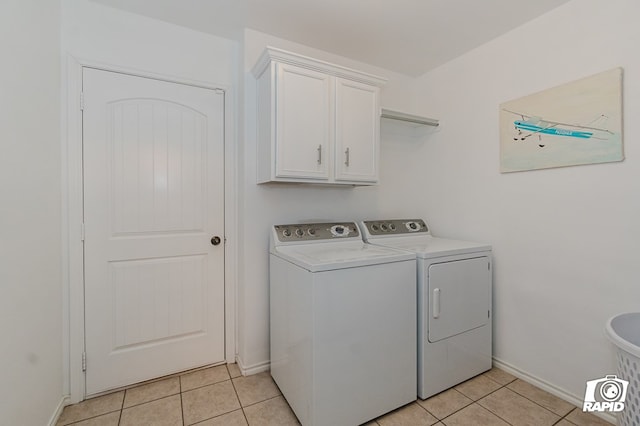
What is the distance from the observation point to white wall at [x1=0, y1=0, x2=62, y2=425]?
3.84ft

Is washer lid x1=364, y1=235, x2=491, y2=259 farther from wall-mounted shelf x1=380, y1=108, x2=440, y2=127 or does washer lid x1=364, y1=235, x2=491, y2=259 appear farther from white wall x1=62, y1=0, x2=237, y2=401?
white wall x1=62, y1=0, x2=237, y2=401

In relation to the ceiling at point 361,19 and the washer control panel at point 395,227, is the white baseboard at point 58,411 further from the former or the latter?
the ceiling at point 361,19

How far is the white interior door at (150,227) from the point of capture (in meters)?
1.81

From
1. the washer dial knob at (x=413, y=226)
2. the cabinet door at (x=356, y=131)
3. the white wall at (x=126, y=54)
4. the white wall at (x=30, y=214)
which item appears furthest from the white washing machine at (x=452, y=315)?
the white wall at (x=30, y=214)

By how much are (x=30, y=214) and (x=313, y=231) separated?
1519 mm

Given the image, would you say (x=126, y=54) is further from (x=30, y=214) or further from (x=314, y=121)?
(x=314, y=121)

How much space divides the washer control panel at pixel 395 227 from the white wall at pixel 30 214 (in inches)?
78.0

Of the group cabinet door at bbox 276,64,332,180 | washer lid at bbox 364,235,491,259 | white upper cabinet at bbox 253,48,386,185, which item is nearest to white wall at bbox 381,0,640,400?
washer lid at bbox 364,235,491,259

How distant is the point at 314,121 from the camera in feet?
6.25

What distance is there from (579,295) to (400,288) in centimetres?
109

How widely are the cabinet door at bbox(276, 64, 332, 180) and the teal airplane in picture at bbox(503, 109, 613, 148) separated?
1.33 meters

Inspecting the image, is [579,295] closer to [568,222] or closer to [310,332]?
[568,222]

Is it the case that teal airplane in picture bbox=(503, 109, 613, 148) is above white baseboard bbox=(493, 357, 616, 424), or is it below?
above

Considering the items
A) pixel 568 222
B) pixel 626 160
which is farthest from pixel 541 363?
pixel 626 160
